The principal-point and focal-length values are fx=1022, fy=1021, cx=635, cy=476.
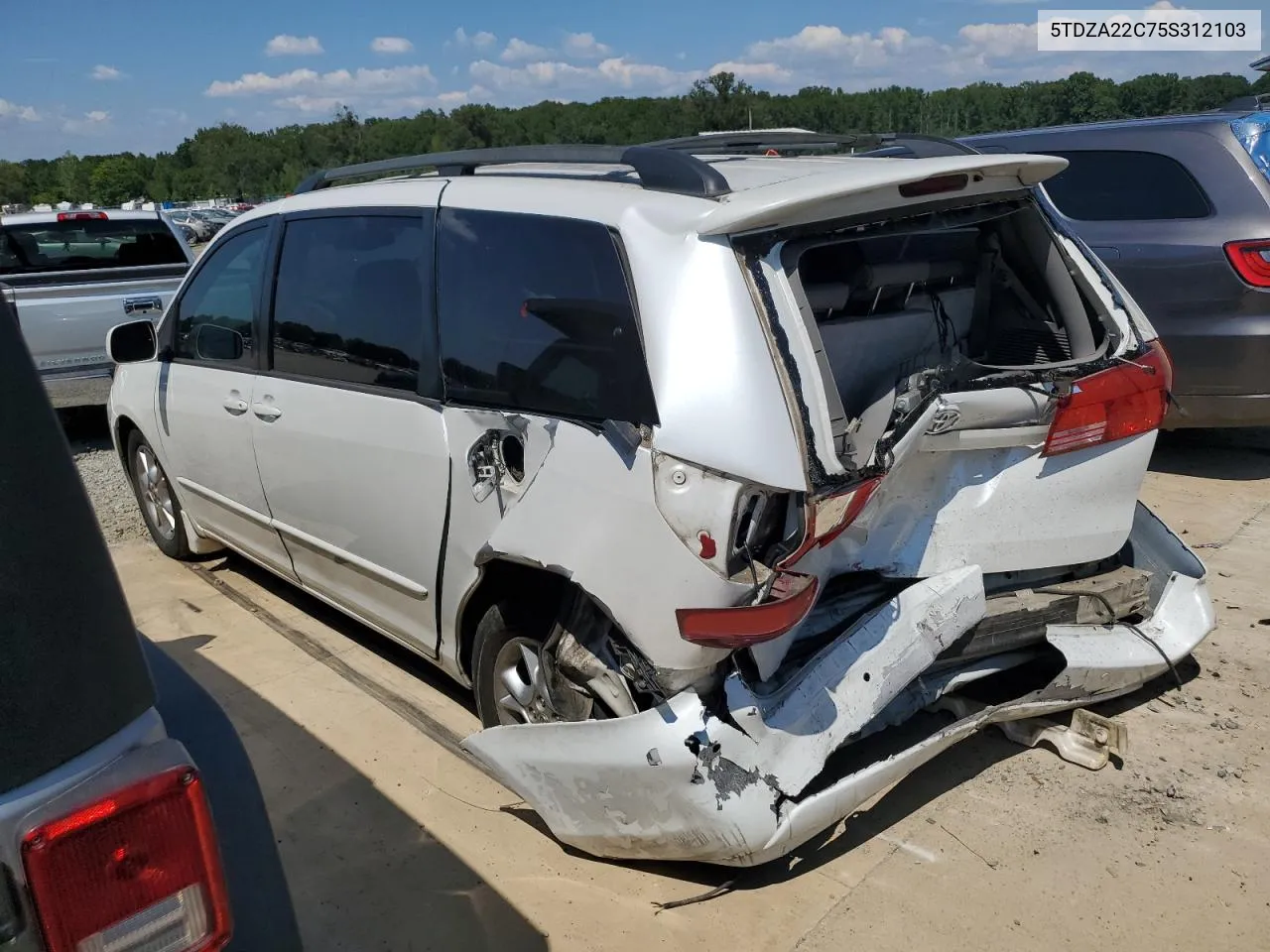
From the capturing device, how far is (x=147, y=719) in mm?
1299

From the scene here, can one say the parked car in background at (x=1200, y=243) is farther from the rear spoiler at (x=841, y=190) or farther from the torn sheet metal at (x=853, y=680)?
the torn sheet metal at (x=853, y=680)

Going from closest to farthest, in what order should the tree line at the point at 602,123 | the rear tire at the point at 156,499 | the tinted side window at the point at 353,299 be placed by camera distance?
the tinted side window at the point at 353,299, the rear tire at the point at 156,499, the tree line at the point at 602,123

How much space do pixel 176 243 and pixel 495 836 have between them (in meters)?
7.00

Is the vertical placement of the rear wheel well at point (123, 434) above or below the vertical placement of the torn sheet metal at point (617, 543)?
below

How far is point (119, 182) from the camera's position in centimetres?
6128

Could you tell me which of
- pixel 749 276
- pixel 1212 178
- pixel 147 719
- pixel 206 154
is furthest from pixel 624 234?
pixel 206 154

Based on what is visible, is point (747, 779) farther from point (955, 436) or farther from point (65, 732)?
point (65, 732)

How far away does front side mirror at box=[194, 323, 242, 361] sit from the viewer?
4.02 meters

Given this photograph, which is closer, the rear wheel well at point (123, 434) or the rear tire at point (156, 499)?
the rear tire at point (156, 499)

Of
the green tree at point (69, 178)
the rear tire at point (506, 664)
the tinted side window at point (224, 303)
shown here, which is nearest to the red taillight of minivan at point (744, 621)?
the rear tire at point (506, 664)

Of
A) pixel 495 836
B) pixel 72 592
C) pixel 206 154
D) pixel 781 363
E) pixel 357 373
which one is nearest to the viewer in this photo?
pixel 72 592

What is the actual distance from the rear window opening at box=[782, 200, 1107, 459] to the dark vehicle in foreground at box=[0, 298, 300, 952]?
1.68 m

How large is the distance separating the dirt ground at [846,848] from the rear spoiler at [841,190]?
170 cm

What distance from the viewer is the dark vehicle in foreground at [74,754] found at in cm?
115
